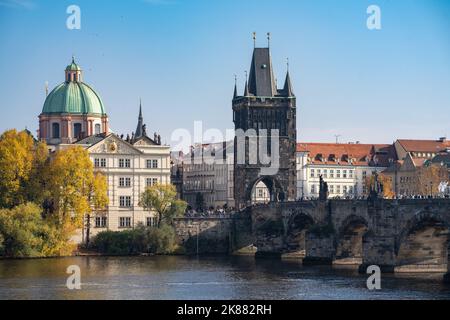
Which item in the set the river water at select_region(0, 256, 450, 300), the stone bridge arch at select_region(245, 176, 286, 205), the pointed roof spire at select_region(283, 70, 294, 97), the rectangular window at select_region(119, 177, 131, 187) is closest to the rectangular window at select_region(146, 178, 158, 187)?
the rectangular window at select_region(119, 177, 131, 187)

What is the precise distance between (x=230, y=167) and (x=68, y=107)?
37521mm

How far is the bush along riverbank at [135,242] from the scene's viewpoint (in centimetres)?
13575

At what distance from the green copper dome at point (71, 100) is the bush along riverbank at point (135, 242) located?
28164 mm

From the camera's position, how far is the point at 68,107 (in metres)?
161

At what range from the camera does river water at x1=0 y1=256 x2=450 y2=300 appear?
293ft

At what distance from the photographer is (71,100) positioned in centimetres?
16100

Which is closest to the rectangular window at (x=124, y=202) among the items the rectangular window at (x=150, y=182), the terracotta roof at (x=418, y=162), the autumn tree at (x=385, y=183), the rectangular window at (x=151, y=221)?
the rectangular window at (x=151, y=221)

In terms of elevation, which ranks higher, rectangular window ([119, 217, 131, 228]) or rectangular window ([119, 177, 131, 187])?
rectangular window ([119, 177, 131, 187])

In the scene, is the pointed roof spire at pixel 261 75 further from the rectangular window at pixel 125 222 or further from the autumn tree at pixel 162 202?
the rectangular window at pixel 125 222

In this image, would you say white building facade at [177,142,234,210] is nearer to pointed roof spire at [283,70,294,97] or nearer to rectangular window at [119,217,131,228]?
pointed roof spire at [283,70,294,97]

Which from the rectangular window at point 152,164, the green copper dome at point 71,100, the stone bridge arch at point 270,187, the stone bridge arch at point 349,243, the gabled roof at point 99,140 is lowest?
the stone bridge arch at point 349,243

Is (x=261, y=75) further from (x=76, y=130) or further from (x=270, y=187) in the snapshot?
(x=76, y=130)

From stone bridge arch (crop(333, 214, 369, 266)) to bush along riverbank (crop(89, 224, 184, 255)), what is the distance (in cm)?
2246
